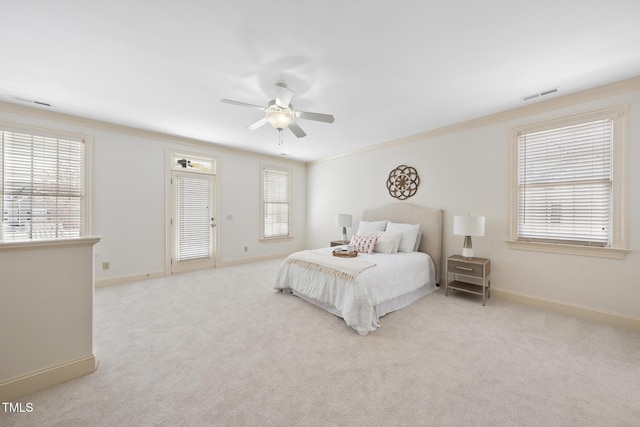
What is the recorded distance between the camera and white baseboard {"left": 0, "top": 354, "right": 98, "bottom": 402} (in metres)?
1.56

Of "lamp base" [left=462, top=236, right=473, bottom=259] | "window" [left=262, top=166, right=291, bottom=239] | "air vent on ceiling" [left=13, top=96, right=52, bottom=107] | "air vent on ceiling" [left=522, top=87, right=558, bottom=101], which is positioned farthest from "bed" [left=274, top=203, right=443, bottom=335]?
"air vent on ceiling" [left=13, top=96, right=52, bottom=107]

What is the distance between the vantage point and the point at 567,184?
2.94 meters

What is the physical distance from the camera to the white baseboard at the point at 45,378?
61.4 inches

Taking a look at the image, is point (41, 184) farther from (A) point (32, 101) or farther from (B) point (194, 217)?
(B) point (194, 217)

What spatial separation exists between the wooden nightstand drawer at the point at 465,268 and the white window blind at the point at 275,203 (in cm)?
397

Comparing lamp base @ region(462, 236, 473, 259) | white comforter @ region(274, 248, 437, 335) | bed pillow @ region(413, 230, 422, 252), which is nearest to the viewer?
white comforter @ region(274, 248, 437, 335)

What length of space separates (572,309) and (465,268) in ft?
3.73

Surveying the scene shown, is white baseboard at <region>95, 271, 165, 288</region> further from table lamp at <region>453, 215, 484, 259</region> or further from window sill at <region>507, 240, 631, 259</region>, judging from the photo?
window sill at <region>507, 240, 631, 259</region>

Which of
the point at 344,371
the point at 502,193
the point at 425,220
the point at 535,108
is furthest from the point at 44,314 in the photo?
the point at 535,108

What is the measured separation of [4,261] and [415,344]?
3.10 meters

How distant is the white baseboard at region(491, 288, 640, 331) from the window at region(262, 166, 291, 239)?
4491 mm

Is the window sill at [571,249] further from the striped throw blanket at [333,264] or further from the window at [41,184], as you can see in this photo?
the window at [41,184]

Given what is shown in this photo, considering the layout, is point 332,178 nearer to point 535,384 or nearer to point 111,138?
point 111,138

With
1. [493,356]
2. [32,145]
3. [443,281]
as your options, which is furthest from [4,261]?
[443,281]
